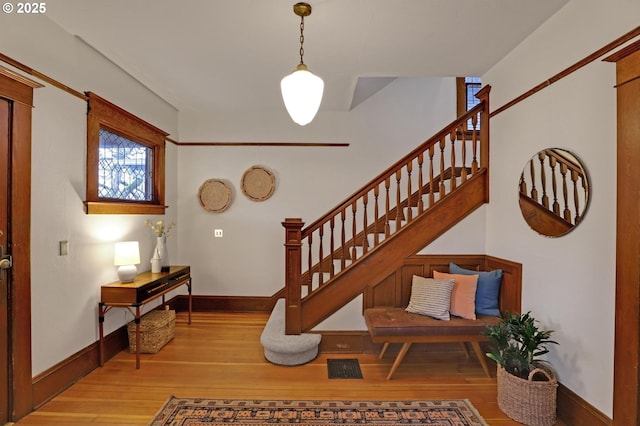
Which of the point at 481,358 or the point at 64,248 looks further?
the point at 481,358

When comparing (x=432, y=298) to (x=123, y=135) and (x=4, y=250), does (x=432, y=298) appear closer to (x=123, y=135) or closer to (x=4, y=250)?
(x=4, y=250)

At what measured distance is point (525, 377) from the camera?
230 centimetres

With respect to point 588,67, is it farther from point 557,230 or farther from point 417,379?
point 417,379

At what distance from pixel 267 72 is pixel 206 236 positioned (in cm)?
248

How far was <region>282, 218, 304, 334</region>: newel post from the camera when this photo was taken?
313 cm

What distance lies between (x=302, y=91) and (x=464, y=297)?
225 centimetres

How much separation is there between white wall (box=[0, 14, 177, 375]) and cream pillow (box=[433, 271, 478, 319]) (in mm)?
3239

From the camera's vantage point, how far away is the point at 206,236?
4738 mm

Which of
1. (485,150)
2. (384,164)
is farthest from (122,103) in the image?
(485,150)

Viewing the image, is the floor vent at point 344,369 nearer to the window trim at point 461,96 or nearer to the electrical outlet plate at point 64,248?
the electrical outlet plate at point 64,248

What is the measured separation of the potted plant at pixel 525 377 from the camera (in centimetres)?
217

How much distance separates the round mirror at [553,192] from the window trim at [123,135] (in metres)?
3.71

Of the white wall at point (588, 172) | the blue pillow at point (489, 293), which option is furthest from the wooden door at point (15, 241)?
the white wall at point (588, 172)

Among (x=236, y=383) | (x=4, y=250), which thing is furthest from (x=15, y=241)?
(x=236, y=383)
